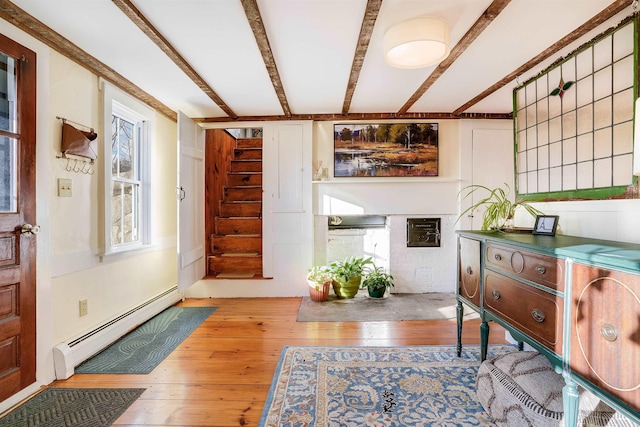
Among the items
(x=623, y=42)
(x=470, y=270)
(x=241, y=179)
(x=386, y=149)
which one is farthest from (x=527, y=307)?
(x=241, y=179)

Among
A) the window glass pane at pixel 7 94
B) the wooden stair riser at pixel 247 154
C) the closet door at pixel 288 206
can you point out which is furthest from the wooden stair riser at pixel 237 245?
the window glass pane at pixel 7 94

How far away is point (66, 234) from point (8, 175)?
1.85 ft

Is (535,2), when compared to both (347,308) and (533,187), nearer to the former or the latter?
(533,187)

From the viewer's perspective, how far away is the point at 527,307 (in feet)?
4.67

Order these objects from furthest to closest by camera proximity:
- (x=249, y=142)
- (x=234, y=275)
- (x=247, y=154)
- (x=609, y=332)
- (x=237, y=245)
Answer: (x=249, y=142) < (x=247, y=154) < (x=237, y=245) < (x=234, y=275) < (x=609, y=332)

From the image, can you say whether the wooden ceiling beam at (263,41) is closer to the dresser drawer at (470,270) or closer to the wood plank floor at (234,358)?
the dresser drawer at (470,270)

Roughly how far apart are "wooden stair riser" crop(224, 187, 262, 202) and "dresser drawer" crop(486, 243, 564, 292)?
3.67m

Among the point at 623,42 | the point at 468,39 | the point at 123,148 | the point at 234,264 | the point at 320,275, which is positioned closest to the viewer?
the point at 623,42

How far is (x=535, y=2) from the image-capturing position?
1690 mm

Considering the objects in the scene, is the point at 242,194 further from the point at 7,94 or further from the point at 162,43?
the point at 7,94

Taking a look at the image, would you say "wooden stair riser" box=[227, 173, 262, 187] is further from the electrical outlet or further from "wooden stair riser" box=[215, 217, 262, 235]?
the electrical outlet

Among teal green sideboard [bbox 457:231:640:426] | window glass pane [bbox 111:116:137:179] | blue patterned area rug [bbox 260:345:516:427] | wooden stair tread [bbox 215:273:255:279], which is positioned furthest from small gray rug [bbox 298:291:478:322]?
window glass pane [bbox 111:116:137:179]

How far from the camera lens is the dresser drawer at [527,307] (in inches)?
49.0

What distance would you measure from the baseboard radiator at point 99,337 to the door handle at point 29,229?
806mm
